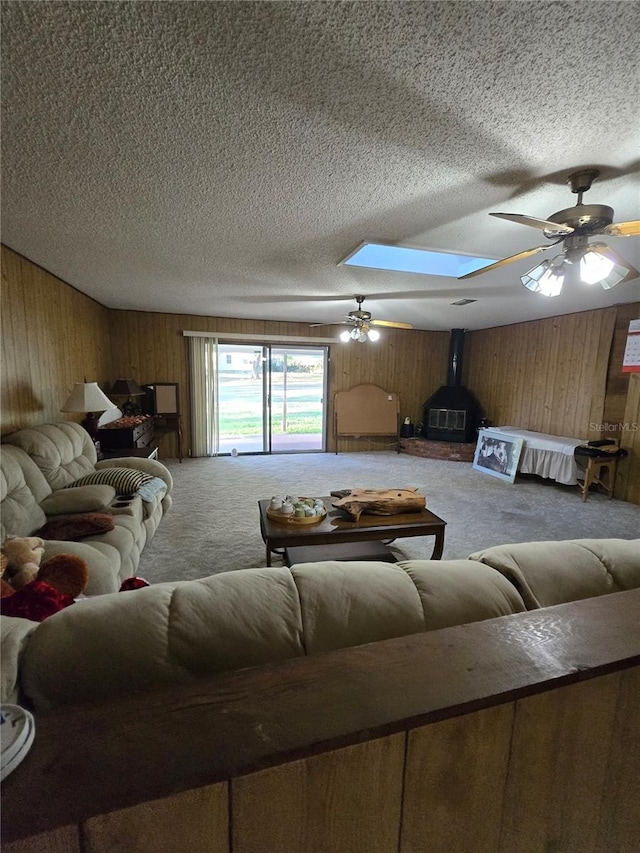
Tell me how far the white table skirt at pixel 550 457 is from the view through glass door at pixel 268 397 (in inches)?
121

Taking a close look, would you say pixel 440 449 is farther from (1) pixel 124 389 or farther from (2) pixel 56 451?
(2) pixel 56 451

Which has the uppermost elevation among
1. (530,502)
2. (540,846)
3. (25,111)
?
(25,111)

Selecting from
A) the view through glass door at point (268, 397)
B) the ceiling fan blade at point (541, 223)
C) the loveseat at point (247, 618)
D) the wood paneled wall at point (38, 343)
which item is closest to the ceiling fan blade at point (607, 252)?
the ceiling fan blade at point (541, 223)

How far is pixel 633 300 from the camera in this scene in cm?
400

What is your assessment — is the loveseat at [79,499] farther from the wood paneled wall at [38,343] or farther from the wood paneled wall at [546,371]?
the wood paneled wall at [546,371]

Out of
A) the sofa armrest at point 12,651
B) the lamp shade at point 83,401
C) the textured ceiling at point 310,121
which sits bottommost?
the sofa armrest at point 12,651

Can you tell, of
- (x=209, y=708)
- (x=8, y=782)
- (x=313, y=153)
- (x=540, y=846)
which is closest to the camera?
(x=8, y=782)

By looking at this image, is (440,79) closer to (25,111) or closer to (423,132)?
(423,132)

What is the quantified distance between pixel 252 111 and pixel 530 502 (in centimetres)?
417

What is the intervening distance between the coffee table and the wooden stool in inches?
104

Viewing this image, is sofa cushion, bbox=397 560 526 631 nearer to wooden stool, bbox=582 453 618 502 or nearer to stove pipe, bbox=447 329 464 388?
wooden stool, bbox=582 453 618 502

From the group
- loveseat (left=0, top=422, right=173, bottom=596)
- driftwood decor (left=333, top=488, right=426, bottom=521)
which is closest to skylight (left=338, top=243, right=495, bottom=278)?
driftwood decor (left=333, top=488, right=426, bottom=521)

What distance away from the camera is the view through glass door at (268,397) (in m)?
5.84

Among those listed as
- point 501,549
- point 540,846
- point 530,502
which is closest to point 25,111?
point 501,549
